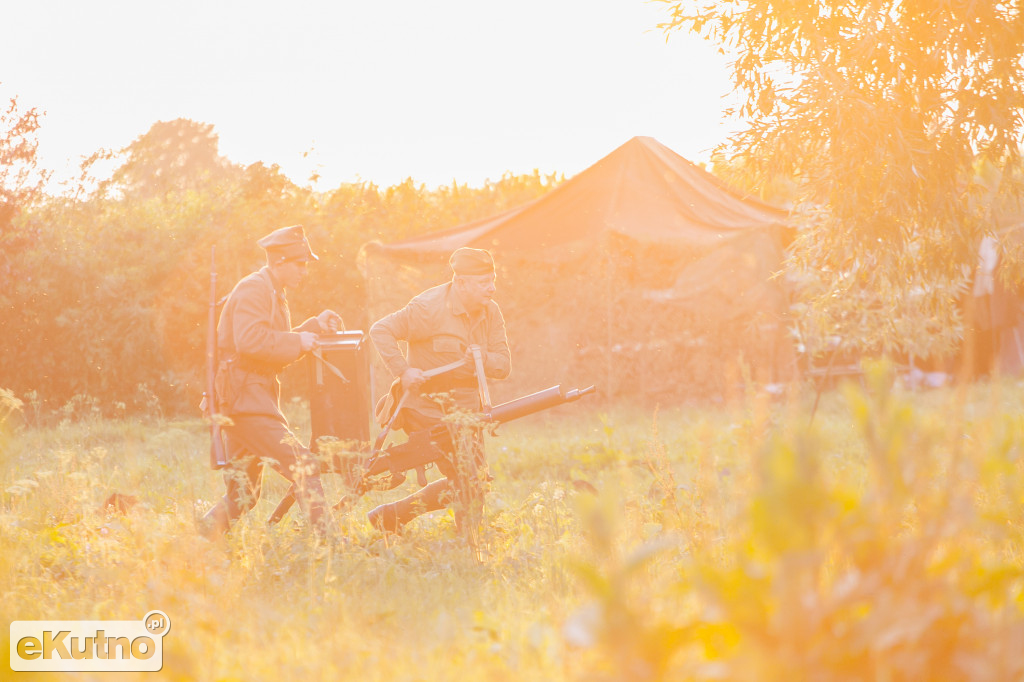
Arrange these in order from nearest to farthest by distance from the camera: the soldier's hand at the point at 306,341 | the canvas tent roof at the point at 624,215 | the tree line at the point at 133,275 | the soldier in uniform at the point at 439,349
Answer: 1. the soldier's hand at the point at 306,341
2. the soldier in uniform at the point at 439,349
3. the canvas tent roof at the point at 624,215
4. the tree line at the point at 133,275

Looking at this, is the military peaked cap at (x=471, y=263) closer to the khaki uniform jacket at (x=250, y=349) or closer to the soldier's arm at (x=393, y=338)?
the soldier's arm at (x=393, y=338)

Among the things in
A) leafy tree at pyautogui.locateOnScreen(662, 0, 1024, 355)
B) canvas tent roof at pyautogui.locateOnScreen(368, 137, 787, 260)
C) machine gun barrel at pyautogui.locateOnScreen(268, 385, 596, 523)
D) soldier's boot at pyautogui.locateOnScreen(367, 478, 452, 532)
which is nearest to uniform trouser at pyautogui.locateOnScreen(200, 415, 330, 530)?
machine gun barrel at pyautogui.locateOnScreen(268, 385, 596, 523)

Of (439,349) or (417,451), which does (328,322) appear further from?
(417,451)

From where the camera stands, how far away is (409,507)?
546 centimetres

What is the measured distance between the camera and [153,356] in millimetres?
13766

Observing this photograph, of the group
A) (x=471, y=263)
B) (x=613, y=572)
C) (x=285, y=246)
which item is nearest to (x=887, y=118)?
(x=471, y=263)

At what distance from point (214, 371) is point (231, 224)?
10012 mm

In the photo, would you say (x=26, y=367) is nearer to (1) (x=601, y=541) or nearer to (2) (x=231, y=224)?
(2) (x=231, y=224)

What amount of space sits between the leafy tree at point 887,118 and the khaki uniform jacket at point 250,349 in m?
3.06

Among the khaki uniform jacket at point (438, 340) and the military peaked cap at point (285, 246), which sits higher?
the military peaked cap at point (285, 246)

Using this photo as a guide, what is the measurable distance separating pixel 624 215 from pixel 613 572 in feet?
35.1

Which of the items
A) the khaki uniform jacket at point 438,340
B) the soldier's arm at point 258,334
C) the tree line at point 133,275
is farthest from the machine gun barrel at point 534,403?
the tree line at point 133,275

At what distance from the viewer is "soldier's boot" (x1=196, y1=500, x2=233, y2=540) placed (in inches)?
195

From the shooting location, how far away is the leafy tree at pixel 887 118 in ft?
18.4
